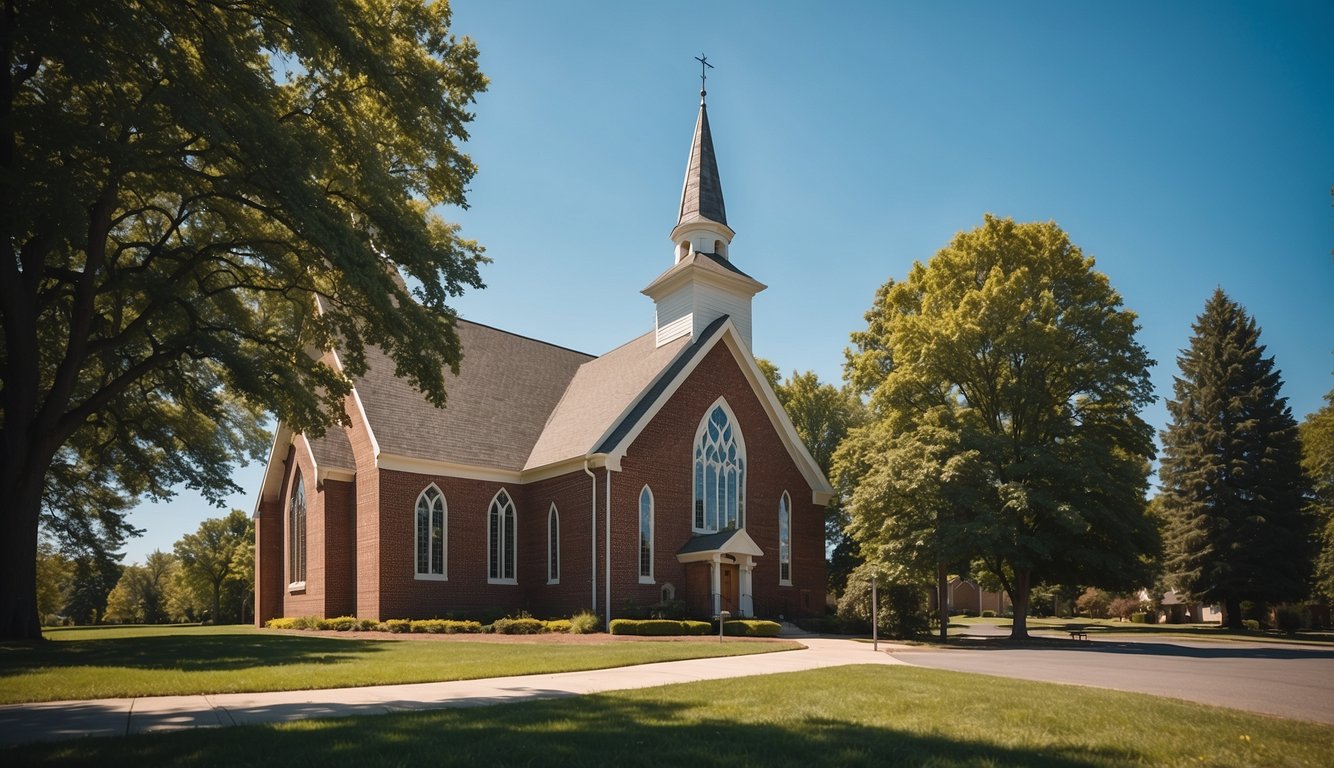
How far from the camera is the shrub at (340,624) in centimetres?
2669

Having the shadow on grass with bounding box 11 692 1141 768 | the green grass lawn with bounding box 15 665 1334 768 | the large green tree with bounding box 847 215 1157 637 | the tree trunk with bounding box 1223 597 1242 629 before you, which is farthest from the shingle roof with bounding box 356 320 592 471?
the tree trunk with bounding box 1223 597 1242 629

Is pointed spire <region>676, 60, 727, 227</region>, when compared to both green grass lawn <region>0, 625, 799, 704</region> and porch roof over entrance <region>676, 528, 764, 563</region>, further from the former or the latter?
green grass lawn <region>0, 625, 799, 704</region>

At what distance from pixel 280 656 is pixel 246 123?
9.45 meters

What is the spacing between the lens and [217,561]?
65.6 meters

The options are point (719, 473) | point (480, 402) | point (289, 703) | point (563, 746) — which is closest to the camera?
point (563, 746)

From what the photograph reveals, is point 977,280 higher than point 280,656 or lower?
higher

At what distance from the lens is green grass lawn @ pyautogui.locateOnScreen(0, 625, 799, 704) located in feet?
36.7

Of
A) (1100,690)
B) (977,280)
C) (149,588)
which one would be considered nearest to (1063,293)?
(977,280)

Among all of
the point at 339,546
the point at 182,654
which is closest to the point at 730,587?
the point at 339,546

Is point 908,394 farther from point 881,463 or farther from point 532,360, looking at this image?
point 532,360

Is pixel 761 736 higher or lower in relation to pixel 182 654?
higher

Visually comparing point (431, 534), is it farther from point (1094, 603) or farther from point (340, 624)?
point (1094, 603)

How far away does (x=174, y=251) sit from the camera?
18812 mm

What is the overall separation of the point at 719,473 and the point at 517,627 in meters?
9.45
